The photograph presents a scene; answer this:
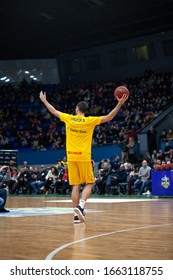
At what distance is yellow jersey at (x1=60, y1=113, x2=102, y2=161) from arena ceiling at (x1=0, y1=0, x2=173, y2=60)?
22093 millimetres

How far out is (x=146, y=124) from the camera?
95.5ft

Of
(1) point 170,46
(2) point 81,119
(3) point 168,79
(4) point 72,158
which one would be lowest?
(4) point 72,158

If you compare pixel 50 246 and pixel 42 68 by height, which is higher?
pixel 42 68

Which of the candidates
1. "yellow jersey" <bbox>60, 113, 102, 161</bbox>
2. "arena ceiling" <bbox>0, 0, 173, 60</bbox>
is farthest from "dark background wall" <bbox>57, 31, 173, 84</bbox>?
"yellow jersey" <bbox>60, 113, 102, 161</bbox>

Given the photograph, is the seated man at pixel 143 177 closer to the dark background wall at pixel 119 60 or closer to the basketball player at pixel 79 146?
the basketball player at pixel 79 146

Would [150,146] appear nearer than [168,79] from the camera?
Yes

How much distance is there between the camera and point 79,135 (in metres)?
8.38

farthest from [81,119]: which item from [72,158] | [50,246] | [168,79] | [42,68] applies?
[42,68]

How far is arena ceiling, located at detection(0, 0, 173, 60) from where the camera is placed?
1182 inches

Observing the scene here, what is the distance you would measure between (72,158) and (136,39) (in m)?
31.3

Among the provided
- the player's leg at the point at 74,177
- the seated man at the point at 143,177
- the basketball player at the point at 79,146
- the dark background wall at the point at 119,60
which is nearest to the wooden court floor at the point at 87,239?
the player's leg at the point at 74,177

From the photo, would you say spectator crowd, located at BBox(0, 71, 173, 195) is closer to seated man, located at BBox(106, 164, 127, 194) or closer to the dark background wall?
seated man, located at BBox(106, 164, 127, 194)
